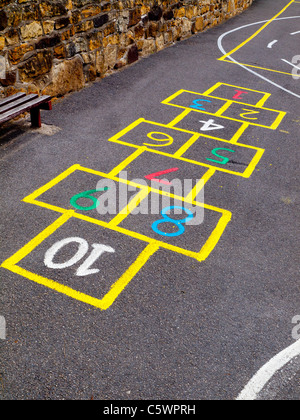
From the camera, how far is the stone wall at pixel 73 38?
717 cm

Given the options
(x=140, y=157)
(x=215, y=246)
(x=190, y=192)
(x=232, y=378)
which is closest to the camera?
(x=232, y=378)

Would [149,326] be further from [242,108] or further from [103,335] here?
[242,108]

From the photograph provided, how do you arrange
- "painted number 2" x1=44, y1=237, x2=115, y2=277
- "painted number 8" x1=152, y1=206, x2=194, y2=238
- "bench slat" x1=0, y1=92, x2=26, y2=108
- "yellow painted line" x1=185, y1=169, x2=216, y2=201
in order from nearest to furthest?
1. "painted number 2" x1=44, y1=237, x2=115, y2=277
2. "painted number 8" x1=152, y1=206, x2=194, y2=238
3. "yellow painted line" x1=185, y1=169, x2=216, y2=201
4. "bench slat" x1=0, y1=92, x2=26, y2=108

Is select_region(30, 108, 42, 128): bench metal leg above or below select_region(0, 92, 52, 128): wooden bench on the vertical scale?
below

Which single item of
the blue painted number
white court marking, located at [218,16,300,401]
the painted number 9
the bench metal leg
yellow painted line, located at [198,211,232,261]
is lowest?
white court marking, located at [218,16,300,401]

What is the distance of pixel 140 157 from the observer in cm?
683

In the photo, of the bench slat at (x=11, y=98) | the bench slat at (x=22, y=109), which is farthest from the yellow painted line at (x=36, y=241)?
the bench slat at (x=11, y=98)

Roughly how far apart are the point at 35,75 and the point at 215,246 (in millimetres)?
4905

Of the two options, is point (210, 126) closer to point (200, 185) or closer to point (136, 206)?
point (200, 185)

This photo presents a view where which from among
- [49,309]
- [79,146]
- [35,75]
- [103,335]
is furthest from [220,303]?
[35,75]

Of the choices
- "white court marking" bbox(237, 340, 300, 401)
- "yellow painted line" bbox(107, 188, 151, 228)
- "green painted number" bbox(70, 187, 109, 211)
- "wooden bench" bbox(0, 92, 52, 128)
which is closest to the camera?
"white court marking" bbox(237, 340, 300, 401)

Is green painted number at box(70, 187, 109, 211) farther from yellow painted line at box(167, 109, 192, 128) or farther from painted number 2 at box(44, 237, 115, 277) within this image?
yellow painted line at box(167, 109, 192, 128)

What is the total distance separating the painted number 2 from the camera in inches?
179

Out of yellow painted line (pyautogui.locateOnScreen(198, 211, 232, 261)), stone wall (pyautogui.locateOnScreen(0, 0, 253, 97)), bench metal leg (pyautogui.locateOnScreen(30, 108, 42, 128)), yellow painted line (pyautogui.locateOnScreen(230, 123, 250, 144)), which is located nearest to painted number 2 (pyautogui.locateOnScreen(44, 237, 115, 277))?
yellow painted line (pyautogui.locateOnScreen(198, 211, 232, 261))
